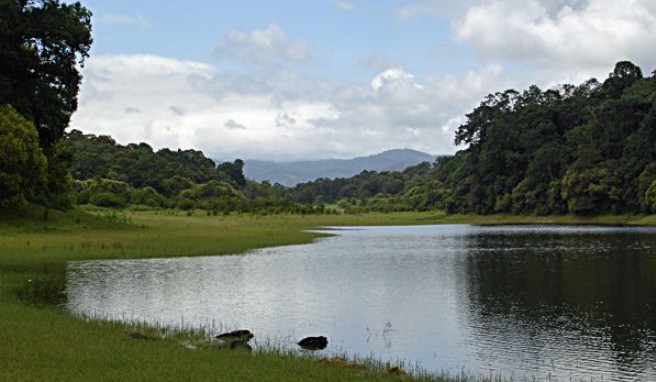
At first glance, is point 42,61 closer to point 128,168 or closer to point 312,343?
point 312,343

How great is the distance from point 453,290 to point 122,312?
57.7ft

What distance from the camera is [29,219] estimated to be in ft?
196

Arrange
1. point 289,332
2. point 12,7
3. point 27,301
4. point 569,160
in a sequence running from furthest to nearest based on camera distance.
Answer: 1. point 569,160
2. point 12,7
3. point 27,301
4. point 289,332

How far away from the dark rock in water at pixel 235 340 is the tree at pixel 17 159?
121 ft

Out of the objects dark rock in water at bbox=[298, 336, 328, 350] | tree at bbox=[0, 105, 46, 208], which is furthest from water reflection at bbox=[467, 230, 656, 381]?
tree at bbox=[0, 105, 46, 208]

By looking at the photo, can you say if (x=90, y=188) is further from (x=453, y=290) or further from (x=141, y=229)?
(x=453, y=290)

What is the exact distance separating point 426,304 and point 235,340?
44.9 ft

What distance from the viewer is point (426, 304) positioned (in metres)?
32.1

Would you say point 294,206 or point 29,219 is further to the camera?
point 294,206

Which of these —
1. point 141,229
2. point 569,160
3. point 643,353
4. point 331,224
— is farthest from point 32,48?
point 569,160

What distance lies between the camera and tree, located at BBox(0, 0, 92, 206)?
6003 centimetres

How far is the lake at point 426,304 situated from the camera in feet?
72.2

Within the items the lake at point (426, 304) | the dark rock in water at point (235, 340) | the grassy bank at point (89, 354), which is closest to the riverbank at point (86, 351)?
the grassy bank at point (89, 354)

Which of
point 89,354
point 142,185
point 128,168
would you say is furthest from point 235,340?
point 128,168
